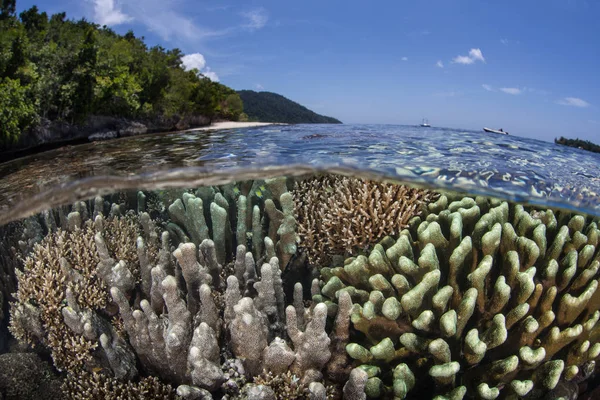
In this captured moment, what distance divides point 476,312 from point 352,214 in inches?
72.4

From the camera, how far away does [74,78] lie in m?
19.9

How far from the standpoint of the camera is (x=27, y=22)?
25250mm

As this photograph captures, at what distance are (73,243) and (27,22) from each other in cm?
2676

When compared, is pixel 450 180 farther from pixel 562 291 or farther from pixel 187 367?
pixel 187 367

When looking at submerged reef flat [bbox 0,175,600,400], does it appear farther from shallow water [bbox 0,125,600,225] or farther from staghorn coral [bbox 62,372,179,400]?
shallow water [bbox 0,125,600,225]

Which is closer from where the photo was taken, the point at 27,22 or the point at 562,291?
the point at 562,291

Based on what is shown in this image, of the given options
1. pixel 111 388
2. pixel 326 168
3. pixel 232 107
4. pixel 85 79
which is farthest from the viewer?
pixel 232 107

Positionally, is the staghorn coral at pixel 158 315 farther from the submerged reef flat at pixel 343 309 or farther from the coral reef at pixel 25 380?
the coral reef at pixel 25 380

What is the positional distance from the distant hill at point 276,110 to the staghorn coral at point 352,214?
5058 centimetres

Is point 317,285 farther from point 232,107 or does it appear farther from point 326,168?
point 232,107

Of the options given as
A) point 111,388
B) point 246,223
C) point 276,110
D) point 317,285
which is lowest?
point 111,388

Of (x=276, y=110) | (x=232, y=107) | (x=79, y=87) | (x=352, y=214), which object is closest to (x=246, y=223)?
(x=352, y=214)

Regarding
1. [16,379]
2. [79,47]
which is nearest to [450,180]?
[16,379]

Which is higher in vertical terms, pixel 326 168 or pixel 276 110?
pixel 276 110
